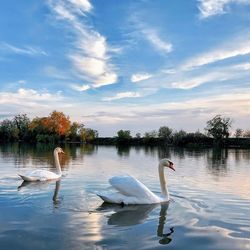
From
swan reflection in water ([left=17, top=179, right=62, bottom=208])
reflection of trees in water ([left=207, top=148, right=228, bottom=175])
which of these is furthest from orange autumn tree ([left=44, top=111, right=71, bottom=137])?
swan reflection in water ([left=17, top=179, right=62, bottom=208])

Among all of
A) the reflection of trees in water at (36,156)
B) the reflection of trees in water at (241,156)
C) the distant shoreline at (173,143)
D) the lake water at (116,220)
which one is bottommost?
the lake water at (116,220)

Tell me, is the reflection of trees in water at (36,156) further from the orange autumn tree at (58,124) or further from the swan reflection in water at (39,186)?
the orange autumn tree at (58,124)

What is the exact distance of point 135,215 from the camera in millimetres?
10898

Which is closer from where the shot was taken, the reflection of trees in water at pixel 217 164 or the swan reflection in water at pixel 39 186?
the swan reflection in water at pixel 39 186

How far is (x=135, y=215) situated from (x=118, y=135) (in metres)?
110

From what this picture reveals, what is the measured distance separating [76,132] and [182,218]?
11684 centimetres

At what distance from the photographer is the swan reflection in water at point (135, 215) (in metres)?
8.98

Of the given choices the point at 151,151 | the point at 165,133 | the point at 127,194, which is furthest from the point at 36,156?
the point at 165,133

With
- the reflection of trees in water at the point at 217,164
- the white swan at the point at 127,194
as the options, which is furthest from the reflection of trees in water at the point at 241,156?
the white swan at the point at 127,194

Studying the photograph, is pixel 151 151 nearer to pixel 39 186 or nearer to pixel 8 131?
pixel 39 186

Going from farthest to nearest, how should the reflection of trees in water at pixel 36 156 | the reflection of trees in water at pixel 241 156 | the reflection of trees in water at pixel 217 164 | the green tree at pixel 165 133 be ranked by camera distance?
the green tree at pixel 165 133 → the reflection of trees in water at pixel 241 156 → the reflection of trees in water at pixel 36 156 → the reflection of trees in water at pixel 217 164

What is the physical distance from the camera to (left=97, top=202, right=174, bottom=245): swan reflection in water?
8984 mm

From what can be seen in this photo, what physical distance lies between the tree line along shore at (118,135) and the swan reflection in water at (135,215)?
8464 centimetres

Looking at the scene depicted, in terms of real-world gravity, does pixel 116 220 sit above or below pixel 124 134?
below
